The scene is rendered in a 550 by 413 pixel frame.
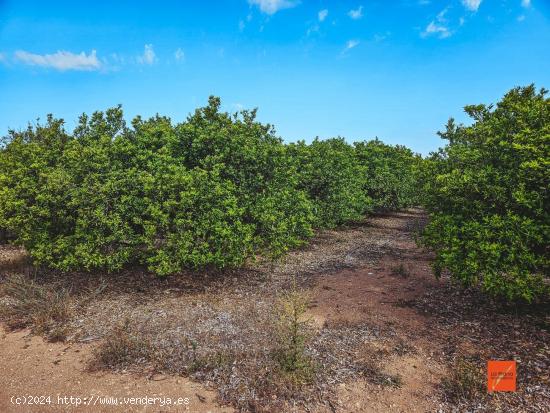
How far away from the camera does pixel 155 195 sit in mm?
8680

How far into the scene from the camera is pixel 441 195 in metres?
7.54

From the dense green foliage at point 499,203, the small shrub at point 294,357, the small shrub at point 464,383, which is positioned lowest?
the small shrub at point 464,383

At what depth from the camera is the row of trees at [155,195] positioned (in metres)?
8.52

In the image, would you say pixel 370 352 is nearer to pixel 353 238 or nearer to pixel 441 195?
pixel 441 195

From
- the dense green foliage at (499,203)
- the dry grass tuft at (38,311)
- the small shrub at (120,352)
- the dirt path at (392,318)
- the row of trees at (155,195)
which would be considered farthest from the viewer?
the row of trees at (155,195)

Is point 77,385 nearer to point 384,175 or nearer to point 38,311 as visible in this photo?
point 38,311

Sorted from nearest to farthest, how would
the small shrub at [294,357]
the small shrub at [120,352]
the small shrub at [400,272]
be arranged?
the small shrub at [294,357], the small shrub at [120,352], the small shrub at [400,272]

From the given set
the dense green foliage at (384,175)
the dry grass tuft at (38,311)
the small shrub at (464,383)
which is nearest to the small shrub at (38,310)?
the dry grass tuft at (38,311)

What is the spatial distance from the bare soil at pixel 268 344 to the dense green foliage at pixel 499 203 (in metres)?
1.07

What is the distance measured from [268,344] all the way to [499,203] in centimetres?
515

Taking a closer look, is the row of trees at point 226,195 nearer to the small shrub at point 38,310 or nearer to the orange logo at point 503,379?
the small shrub at point 38,310

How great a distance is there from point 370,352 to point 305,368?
1448 millimetres

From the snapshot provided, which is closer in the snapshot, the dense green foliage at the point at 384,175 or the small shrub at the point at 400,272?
the small shrub at the point at 400,272

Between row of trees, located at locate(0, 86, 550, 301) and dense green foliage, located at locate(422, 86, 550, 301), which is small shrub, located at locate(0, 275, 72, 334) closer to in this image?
row of trees, located at locate(0, 86, 550, 301)
